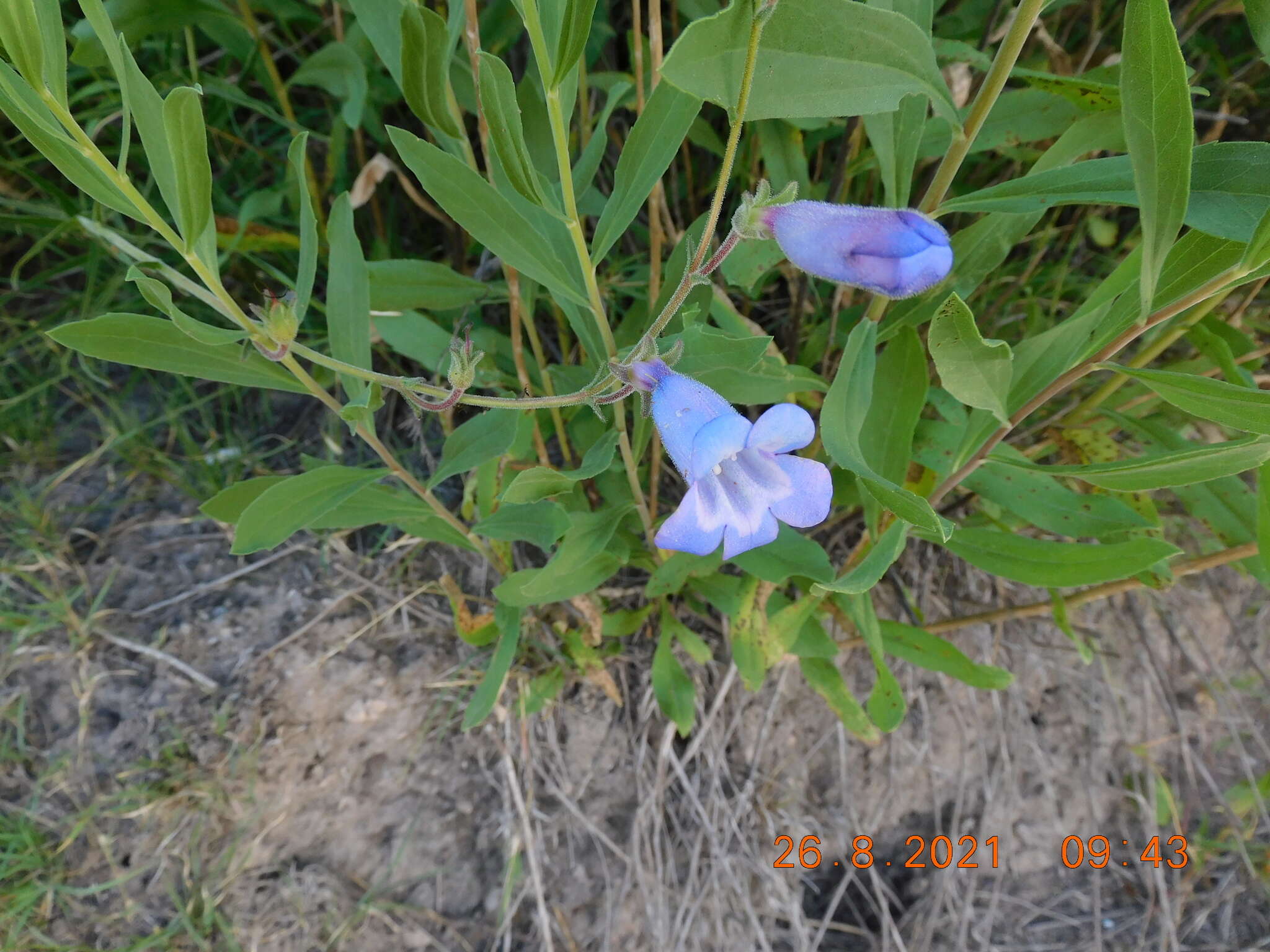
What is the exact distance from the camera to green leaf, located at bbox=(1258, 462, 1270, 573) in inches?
51.2

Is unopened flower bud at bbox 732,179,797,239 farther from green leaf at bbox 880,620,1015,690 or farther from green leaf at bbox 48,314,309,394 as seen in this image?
green leaf at bbox 880,620,1015,690

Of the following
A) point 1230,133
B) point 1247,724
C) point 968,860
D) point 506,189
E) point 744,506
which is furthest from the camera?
point 1247,724

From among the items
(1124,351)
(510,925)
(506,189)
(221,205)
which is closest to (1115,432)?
(1124,351)

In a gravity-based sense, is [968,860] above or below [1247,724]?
below

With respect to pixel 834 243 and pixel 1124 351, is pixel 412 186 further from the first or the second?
pixel 1124 351

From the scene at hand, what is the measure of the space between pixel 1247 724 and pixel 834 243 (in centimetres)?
251

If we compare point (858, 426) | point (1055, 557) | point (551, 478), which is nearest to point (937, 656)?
point (1055, 557)

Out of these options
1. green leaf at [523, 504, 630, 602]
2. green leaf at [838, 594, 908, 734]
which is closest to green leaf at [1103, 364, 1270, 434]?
green leaf at [838, 594, 908, 734]

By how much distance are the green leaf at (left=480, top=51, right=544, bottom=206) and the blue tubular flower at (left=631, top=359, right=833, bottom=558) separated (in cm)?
28

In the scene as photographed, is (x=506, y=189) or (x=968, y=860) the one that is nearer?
(x=506, y=189)

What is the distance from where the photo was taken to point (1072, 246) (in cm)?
186

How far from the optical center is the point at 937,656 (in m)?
1.66

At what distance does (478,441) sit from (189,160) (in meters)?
0.55

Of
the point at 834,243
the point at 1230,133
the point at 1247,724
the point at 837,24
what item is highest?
the point at 837,24
